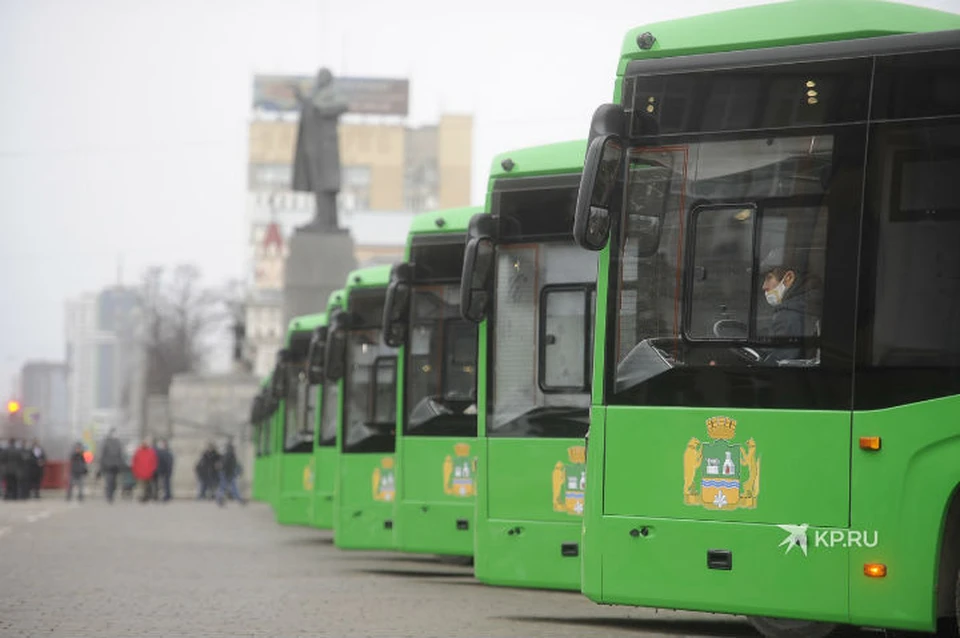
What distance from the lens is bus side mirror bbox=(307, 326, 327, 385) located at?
24453 mm

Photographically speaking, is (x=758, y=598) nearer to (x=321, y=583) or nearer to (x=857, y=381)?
(x=857, y=381)

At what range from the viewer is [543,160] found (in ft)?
50.3

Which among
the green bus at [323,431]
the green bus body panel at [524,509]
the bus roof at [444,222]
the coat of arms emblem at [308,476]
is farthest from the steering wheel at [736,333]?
the coat of arms emblem at [308,476]

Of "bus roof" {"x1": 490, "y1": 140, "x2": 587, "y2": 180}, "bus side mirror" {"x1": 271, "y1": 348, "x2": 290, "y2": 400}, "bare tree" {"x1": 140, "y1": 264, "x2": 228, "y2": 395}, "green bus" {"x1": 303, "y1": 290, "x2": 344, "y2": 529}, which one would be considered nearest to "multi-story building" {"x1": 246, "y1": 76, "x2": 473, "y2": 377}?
"bare tree" {"x1": 140, "y1": 264, "x2": 228, "y2": 395}

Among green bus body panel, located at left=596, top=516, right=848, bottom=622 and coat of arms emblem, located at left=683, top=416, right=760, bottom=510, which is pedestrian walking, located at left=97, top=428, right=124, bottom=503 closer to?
green bus body panel, located at left=596, top=516, right=848, bottom=622

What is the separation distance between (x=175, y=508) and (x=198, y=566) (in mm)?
26206

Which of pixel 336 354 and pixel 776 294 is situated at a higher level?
pixel 776 294

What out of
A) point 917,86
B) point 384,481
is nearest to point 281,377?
point 384,481

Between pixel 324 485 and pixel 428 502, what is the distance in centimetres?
703

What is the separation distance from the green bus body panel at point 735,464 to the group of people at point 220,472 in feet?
129

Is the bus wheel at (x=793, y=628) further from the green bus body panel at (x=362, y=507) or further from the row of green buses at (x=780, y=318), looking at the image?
the green bus body panel at (x=362, y=507)

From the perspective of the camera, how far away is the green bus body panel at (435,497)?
17.5m

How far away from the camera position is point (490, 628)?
1316 cm

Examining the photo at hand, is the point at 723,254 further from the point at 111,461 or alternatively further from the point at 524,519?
the point at 111,461
